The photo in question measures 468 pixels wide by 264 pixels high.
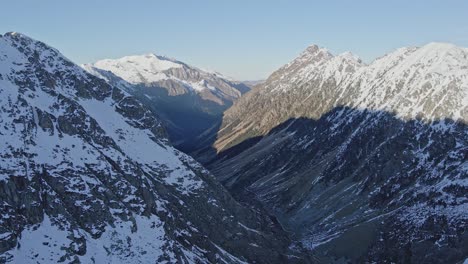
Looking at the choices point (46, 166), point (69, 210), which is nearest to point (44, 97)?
point (46, 166)

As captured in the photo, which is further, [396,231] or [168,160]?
[396,231]

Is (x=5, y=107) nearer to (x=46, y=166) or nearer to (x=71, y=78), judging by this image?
(x=46, y=166)

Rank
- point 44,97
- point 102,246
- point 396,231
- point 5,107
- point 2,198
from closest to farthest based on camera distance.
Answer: point 2,198 < point 102,246 < point 5,107 < point 44,97 < point 396,231

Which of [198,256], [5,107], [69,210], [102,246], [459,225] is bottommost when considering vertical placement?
[459,225]

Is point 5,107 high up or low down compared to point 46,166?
up

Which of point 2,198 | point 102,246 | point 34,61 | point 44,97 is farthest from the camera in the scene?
point 34,61

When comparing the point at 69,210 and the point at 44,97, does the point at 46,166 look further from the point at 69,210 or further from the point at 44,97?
the point at 44,97
